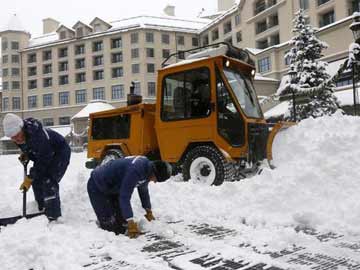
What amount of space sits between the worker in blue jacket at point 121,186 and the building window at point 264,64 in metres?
34.3

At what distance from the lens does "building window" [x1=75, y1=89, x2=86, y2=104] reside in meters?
60.4

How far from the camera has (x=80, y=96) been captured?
60.8 m

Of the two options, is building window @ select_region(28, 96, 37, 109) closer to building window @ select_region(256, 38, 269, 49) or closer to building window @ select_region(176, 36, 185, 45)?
building window @ select_region(176, 36, 185, 45)

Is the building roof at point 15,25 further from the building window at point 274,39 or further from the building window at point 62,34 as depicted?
the building window at point 274,39

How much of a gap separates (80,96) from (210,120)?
5488 centimetres

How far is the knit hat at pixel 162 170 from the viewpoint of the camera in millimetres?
4809

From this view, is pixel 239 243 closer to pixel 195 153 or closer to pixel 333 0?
pixel 195 153

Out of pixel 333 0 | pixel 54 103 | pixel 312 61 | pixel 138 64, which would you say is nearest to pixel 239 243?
pixel 312 61

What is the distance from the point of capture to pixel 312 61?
67.4 ft

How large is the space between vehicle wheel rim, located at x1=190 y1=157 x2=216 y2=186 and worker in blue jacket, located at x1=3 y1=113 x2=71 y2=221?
128 inches

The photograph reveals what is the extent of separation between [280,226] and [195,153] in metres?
3.65

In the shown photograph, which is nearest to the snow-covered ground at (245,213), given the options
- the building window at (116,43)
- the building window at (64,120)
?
the building window at (116,43)

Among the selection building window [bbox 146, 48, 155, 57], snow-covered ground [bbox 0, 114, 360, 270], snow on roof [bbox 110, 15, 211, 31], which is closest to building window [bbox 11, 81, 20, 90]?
snow on roof [bbox 110, 15, 211, 31]

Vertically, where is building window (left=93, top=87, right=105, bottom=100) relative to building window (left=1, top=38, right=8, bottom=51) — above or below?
below
